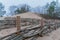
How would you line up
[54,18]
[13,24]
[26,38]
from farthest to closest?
[54,18] → [13,24] → [26,38]

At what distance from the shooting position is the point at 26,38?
203 inches

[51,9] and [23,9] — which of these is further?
[23,9]

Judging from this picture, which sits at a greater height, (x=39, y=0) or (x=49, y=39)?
(x=39, y=0)

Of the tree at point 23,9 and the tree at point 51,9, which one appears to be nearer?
the tree at point 51,9

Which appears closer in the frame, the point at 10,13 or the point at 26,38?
the point at 26,38

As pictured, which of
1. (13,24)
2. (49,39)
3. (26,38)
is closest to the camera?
(26,38)

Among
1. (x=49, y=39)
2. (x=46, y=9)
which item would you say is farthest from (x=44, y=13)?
(x=49, y=39)

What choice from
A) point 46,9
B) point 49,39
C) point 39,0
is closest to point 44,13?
point 46,9

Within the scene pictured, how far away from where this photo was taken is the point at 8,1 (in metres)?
12.0

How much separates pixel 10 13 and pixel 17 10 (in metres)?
0.62

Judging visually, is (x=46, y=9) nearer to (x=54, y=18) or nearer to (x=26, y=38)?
Result: (x=54, y=18)

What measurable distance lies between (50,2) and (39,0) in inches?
39.2

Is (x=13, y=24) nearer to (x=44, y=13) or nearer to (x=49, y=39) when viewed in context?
(x=49, y=39)

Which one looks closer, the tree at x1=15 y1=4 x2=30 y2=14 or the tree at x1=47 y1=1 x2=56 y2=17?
the tree at x1=47 y1=1 x2=56 y2=17
